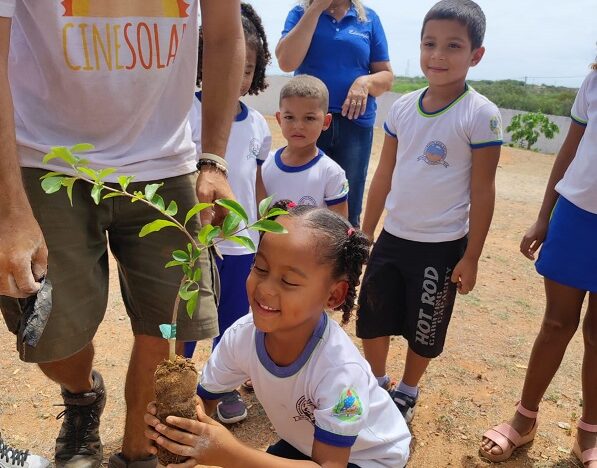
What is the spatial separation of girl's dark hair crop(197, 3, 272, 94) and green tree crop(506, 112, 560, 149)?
22450 millimetres

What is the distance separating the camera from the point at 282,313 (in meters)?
1.63

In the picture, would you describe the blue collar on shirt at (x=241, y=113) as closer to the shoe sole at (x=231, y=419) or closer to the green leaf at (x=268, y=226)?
the shoe sole at (x=231, y=419)

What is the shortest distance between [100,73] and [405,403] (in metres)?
2.03

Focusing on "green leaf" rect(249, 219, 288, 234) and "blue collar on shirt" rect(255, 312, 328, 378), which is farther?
"blue collar on shirt" rect(255, 312, 328, 378)

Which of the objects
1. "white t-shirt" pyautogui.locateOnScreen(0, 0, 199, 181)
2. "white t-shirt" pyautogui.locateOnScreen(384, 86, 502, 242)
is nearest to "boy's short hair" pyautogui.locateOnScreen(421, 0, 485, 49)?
"white t-shirt" pyautogui.locateOnScreen(384, 86, 502, 242)

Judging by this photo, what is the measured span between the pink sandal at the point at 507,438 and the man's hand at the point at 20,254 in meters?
2.09

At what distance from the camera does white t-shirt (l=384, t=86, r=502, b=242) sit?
2477 millimetres

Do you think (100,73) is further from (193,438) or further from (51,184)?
(193,438)

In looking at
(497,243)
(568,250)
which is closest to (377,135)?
(497,243)

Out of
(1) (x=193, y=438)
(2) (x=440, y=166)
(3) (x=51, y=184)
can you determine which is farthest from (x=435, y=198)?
(3) (x=51, y=184)

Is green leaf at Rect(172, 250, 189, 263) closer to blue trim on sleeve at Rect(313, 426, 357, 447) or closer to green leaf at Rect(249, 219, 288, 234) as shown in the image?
green leaf at Rect(249, 219, 288, 234)

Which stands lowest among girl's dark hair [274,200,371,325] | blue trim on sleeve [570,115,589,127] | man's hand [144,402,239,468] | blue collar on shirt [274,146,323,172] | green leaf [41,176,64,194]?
man's hand [144,402,239,468]

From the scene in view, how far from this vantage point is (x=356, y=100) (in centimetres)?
319

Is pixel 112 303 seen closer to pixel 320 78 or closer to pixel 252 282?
pixel 320 78
